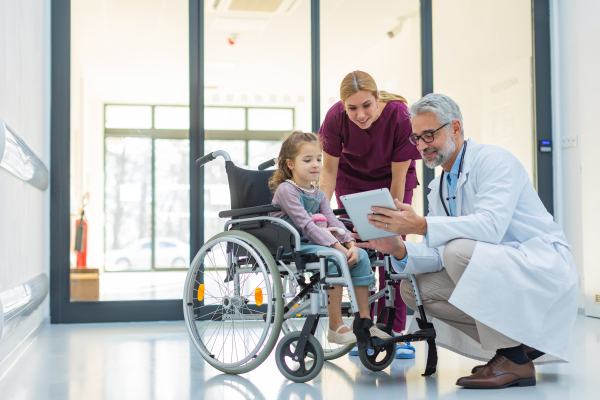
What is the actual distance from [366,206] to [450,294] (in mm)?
469

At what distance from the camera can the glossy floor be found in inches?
67.7

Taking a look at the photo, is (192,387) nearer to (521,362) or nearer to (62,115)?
(521,362)

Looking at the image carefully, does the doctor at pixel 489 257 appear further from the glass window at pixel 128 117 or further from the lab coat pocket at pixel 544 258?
the glass window at pixel 128 117

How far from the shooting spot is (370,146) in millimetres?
2541

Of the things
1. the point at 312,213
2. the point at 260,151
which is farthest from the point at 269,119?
the point at 312,213

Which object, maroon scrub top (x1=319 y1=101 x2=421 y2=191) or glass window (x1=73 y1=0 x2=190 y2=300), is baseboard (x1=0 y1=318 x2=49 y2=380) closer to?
glass window (x1=73 y1=0 x2=190 y2=300)


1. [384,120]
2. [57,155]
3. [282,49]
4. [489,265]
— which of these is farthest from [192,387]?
[282,49]

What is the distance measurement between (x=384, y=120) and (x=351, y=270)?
89cm

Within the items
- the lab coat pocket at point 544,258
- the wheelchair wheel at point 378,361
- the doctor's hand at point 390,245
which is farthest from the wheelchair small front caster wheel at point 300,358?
the lab coat pocket at point 544,258

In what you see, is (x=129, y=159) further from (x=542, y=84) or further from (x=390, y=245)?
(x=542, y=84)

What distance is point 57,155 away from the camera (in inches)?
127

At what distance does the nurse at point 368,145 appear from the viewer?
2355mm

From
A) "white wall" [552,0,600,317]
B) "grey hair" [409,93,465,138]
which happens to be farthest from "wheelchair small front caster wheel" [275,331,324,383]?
"white wall" [552,0,600,317]

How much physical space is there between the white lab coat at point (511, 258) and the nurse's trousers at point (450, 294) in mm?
30
